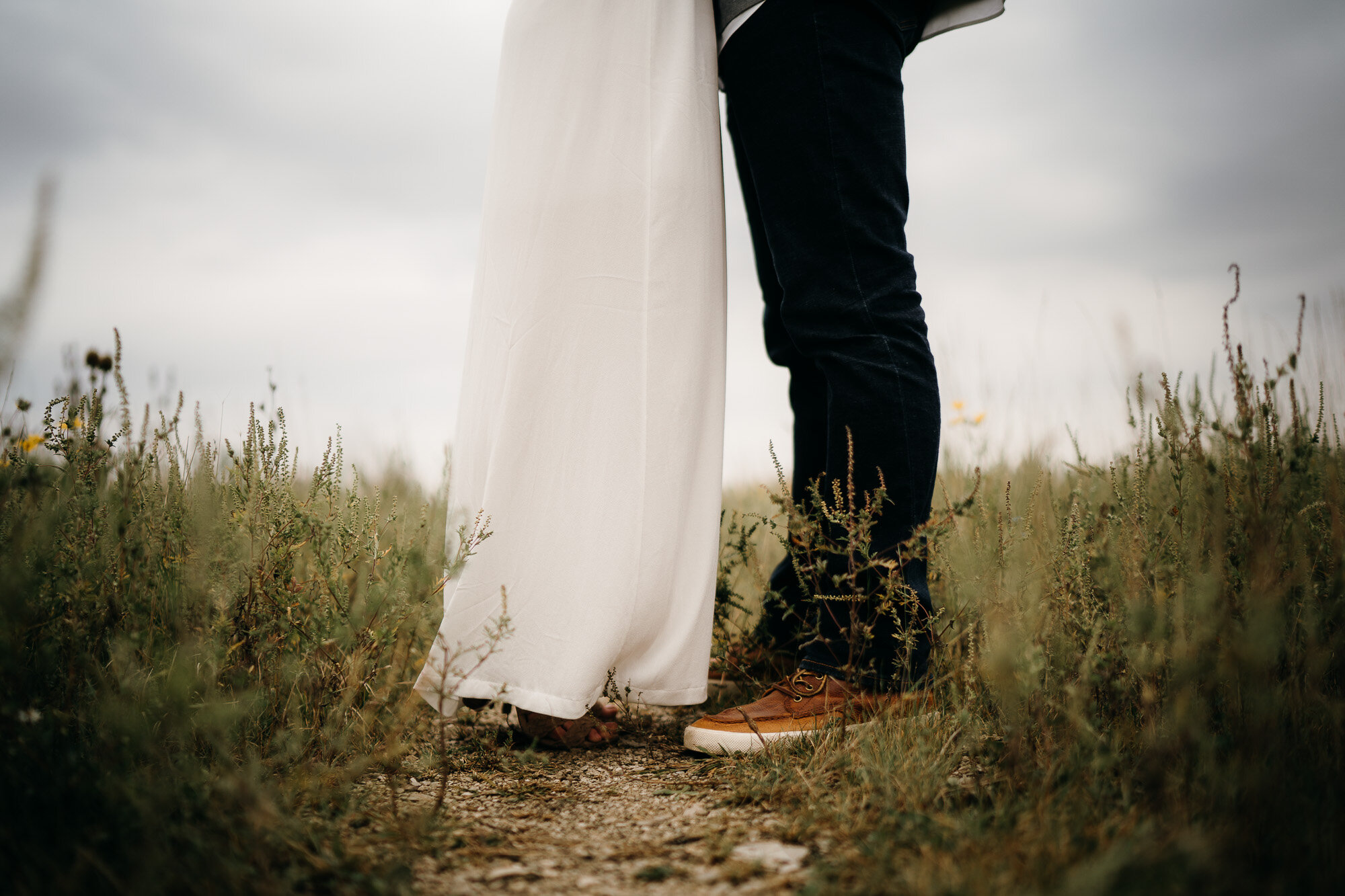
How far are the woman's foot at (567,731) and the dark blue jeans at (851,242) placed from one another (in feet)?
1.72

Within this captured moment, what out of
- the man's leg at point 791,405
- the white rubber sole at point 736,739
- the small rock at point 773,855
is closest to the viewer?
the small rock at point 773,855

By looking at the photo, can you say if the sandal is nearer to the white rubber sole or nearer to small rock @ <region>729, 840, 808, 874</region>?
the white rubber sole

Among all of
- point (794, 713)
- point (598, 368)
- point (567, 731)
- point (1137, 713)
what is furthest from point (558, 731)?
point (1137, 713)

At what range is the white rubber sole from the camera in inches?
54.7

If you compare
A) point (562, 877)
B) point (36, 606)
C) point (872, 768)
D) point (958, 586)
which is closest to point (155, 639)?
point (36, 606)

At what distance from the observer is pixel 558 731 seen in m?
1.55

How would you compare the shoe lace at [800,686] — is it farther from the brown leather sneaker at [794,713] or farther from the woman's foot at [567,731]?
the woman's foot at [567,731]

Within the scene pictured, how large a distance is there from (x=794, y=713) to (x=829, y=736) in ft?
0.47

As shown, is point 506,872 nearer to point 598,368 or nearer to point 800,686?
point 800,686

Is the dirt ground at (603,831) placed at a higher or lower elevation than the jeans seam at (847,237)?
lower

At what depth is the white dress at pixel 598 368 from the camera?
1490 millimetres

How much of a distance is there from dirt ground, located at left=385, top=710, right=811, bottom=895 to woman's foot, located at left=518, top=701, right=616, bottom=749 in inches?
1.1

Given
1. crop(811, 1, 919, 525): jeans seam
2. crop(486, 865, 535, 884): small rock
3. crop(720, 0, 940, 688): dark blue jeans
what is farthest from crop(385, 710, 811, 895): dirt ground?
crop(811, 1, 919, 525): jeans seam

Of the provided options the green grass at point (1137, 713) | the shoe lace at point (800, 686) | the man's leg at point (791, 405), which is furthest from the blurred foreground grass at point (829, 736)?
the man's leg at point (791, 405)
